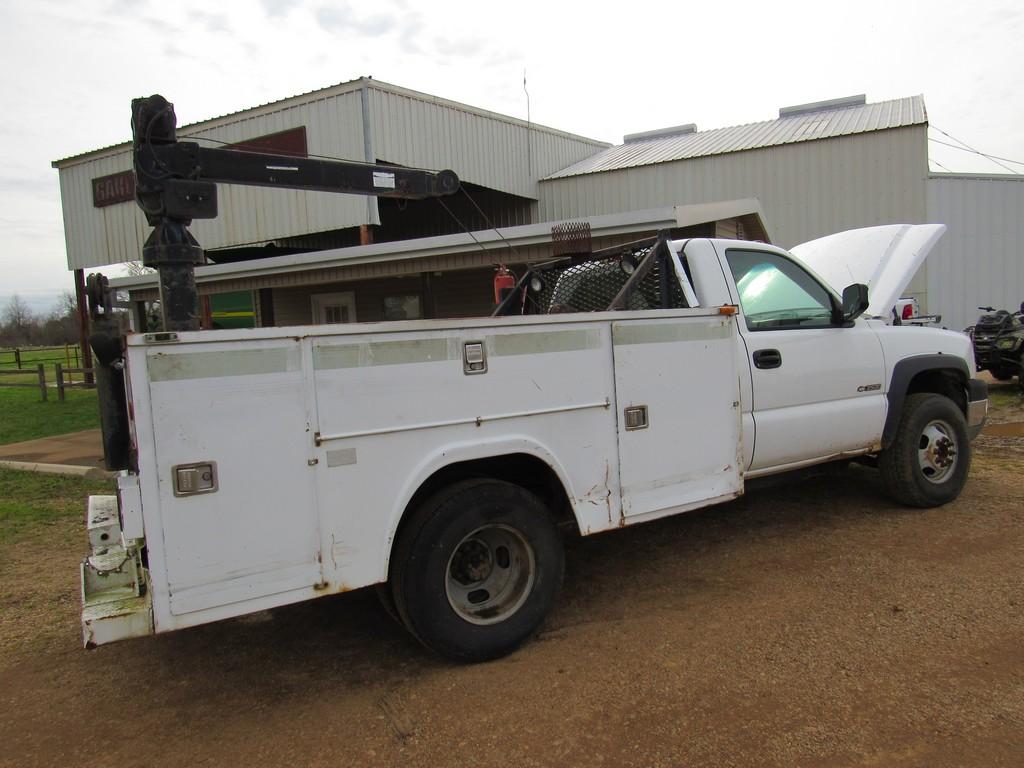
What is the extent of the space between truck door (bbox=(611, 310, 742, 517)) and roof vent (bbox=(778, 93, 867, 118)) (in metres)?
20.2

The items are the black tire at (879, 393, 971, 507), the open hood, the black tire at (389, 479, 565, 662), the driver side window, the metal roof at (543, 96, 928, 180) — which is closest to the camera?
the black tire at (389, 479, 565, 662)

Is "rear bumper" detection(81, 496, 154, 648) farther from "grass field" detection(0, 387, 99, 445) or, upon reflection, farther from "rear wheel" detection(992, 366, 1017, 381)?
"rear wheel" detection(992, 366, 1017, 381)

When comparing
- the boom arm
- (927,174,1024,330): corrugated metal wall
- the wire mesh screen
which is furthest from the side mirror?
(927,174,1024,330): corrugated metal wall

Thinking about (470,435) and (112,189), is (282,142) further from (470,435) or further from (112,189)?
(470,435)

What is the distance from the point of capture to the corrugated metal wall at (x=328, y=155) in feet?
45.5

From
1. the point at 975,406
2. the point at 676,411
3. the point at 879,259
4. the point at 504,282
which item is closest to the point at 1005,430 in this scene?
the point at 975,406

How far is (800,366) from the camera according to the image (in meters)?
4.76

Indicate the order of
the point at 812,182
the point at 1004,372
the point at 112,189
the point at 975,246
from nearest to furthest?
the point at 1004,372, the point at 975,246, the point at 812,182, the point at 112,189

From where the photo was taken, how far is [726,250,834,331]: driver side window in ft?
15.5

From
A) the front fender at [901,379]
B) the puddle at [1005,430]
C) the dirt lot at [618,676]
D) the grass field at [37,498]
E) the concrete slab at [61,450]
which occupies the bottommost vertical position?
the dirt lot at [618,676]

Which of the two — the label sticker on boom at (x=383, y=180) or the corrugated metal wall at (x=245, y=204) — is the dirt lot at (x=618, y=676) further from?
the corrugated metal wall at (x=245, y=204)

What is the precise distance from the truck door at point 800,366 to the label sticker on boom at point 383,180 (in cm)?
215

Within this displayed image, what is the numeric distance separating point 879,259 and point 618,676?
4.06 m

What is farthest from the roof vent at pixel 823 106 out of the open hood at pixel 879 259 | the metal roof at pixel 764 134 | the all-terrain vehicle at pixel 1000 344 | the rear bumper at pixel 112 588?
the rear bumper at pixel 112 588
